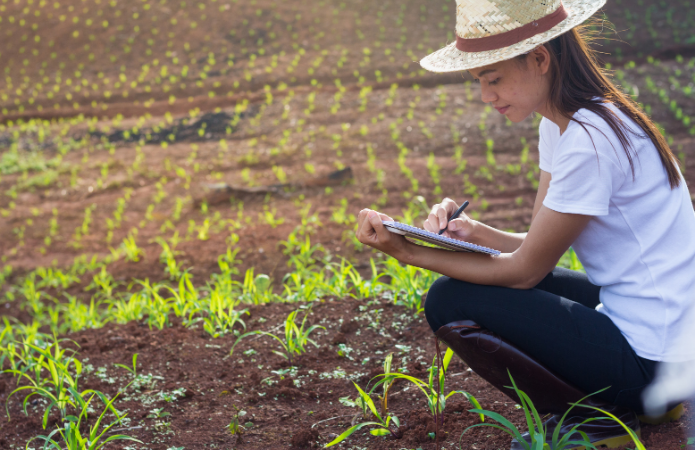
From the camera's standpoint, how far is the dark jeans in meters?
1.66

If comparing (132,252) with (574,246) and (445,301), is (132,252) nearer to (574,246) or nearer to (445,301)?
(445,301)

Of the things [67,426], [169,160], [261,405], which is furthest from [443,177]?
[67,426]

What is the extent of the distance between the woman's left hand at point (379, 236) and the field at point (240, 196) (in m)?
0.66

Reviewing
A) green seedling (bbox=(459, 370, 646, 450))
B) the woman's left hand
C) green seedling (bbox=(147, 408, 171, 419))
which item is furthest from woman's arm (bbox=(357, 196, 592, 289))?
green seedling (bbox=(147, 408, 171, 419))

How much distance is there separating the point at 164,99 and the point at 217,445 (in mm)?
10499

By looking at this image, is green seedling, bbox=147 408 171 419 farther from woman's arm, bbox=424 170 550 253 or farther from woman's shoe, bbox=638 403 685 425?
woman's shoe, bbox=638 403 685 425

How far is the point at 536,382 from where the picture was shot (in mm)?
1714

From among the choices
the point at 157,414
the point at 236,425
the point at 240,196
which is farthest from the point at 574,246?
the point at 240,196

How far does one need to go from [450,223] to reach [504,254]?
30cm

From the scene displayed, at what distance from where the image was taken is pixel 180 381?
2598mm

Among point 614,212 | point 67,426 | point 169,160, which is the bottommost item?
point 169,160

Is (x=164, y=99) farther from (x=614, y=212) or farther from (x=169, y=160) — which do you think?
(x=614, y=212)

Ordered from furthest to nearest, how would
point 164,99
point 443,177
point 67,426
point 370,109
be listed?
point 164,99 < point 370,109 < point 443,177 < point 67,426

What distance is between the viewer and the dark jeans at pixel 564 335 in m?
1.66
